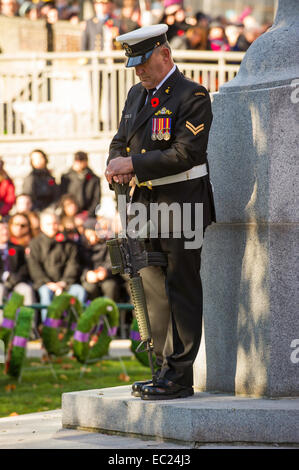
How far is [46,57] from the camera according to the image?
22.3 m

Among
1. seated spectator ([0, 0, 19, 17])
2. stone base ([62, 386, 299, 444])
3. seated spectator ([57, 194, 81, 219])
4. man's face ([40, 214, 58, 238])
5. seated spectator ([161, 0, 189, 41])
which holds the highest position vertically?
seated spectator ([0, 0, 19, 17])

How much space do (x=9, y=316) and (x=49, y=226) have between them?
3.90 meters

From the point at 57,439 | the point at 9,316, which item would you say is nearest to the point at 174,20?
the point at 9,316

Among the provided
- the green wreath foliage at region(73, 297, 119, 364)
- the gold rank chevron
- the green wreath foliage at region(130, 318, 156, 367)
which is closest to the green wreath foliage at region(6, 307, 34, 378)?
the green wreath foliage at region(73, 297, 119, 364)

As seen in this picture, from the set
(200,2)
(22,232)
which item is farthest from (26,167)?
(200,2)

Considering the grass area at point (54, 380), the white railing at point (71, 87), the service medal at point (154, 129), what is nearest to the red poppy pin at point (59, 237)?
the grass area at point (54, 380)

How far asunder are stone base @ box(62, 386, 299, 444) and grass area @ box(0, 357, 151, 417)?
2796 millimetres

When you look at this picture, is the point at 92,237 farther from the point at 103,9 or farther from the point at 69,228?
the point at 103,9

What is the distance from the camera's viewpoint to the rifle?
7070mm

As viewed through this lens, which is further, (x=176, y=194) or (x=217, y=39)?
(x=217, y=39)

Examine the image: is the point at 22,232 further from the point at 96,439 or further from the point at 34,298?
the point at 96,439

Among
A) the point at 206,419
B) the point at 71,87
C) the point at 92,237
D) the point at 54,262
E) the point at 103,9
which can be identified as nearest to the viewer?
the point at 206,419

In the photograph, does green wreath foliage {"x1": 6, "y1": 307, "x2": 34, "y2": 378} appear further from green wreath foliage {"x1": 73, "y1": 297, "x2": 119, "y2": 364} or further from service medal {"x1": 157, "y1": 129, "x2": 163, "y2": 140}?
service medal {"x1": 157, "y1": 129, "x2": 163, "y2": 140}

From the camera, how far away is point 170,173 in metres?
6.98
